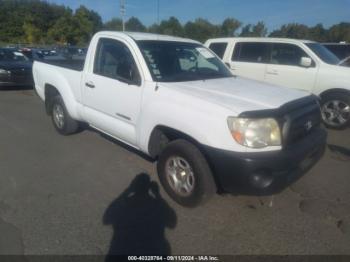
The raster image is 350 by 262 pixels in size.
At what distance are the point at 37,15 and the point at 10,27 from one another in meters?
13.3

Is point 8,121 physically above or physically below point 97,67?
below

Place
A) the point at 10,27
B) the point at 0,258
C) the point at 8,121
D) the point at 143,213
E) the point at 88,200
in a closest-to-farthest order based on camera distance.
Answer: the point at 0,258, the point at 143,213, the point at 88,200, the point at 8,121, the point at 10,27

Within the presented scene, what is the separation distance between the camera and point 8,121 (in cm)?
702

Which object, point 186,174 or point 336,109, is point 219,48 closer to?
point 336,109

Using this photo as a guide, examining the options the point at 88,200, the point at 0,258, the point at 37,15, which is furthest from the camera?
the point at 37,15

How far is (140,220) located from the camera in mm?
3266

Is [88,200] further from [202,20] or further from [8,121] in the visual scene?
[202,20]

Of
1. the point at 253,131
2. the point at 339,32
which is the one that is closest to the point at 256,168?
the point at 253,131

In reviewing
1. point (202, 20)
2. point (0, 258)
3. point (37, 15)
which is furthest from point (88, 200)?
point (37, 15)

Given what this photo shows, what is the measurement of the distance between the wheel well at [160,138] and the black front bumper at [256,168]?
543mm

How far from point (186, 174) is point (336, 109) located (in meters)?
4.61

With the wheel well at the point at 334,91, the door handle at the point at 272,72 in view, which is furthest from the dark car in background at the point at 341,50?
the wheel well at the point at 334,91

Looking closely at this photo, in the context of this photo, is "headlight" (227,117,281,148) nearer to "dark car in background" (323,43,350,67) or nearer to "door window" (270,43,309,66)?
"door window" (270,43,309,66)

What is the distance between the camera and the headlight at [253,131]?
296 cm
